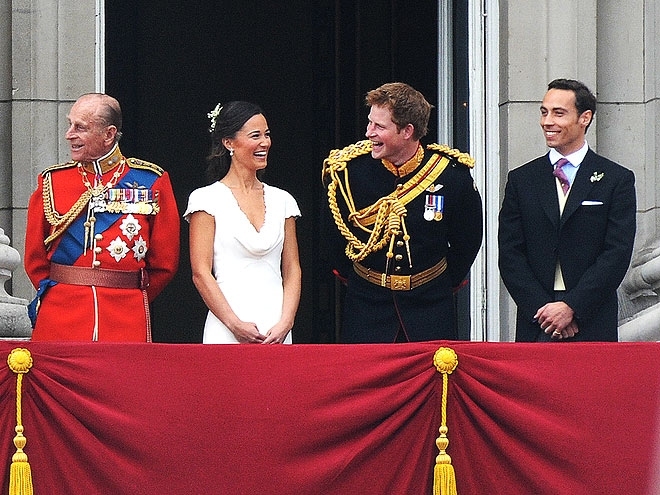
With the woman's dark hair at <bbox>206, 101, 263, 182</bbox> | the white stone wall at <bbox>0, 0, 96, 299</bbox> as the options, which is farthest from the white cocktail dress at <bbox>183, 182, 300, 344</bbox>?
the white stone wall at <bbox>0, 0, 96, 299</bbox>

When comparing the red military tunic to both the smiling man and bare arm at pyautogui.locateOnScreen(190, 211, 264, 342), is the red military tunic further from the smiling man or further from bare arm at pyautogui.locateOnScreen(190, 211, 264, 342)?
the smiling man

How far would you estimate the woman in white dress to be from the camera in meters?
6.62

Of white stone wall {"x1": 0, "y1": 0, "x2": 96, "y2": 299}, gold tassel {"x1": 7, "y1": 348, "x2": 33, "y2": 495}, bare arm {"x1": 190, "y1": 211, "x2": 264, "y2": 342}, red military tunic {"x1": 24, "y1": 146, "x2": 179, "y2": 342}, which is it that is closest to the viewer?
gold tassel {"x1": 7, "y1": 348, "x2": 33, "y2": 495}

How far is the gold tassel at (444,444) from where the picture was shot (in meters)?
5.96

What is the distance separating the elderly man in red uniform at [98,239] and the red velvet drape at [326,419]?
2.27 ft

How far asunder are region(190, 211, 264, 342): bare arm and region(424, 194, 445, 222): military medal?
88 cm

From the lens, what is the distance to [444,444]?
6.01 metres

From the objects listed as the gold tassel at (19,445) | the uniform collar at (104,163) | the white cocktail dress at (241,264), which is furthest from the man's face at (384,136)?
the gold tassel at (19,445)

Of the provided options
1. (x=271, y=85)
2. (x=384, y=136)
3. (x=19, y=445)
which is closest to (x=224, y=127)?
(x=384, y=136)

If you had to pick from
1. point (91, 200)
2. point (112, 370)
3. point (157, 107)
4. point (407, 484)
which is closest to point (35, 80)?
point (91, 200)

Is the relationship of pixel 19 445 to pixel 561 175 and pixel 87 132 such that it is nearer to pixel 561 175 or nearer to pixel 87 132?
pixel 87 132

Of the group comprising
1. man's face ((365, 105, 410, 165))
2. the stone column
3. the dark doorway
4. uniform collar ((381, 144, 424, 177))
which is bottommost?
the stone column

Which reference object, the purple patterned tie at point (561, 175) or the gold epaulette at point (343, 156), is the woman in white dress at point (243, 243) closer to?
the gold epaulette at point (343, 156)

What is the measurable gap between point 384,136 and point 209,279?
944 mm
